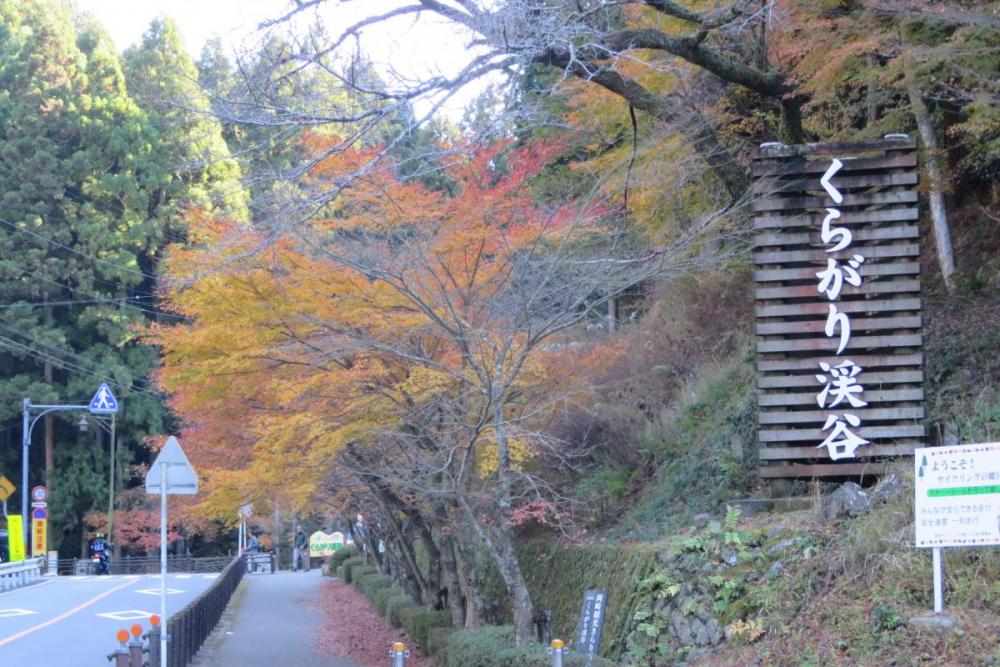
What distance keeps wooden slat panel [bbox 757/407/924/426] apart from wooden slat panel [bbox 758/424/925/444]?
9 cm

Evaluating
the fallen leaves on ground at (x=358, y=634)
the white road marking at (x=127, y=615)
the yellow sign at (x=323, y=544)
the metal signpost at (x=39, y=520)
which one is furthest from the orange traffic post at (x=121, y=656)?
the yellow sign at (x=323, y=544)

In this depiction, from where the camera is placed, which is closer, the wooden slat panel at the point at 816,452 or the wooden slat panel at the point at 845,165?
the wooden slat panel at the point at 816,452

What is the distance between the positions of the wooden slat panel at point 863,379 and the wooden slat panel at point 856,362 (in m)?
0.08

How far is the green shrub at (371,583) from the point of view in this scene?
1080 inches

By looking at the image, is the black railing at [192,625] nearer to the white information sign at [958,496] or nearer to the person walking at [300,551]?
the white information sign at [958,496]

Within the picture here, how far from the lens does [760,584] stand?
9.93 m

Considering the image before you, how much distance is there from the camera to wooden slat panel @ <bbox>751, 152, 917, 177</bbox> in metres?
11.6

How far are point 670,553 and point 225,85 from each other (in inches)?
296

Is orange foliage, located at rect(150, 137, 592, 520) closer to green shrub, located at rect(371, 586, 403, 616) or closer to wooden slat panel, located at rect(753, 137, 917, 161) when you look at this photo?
wooden slat panel, located at rect(753, 137, 917, 161)

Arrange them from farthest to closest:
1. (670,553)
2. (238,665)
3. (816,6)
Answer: (238,665), (816,6), (670,553)

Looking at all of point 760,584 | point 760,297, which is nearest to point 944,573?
point 760,584

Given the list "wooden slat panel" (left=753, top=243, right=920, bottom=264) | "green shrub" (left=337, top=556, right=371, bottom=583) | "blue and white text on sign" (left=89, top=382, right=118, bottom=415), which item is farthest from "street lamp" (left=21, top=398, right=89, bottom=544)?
"wooden slat panel" (left=753, top=243, right=920, bottom=264)

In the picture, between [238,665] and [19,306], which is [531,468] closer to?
[238,665]

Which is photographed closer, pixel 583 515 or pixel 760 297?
pixel 760 297
